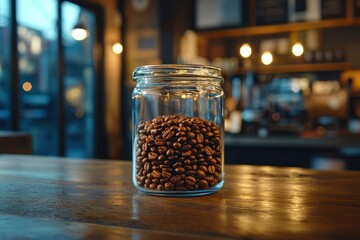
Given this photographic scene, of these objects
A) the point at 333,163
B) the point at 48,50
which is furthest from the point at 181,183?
the point at 48,50

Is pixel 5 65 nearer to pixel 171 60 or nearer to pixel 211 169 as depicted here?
pixel 171 60

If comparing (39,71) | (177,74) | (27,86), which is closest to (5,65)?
(27,86)

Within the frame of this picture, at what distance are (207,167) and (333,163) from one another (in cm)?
216

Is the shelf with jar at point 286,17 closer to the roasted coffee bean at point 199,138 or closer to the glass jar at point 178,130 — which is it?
the glass jar at point 178,130

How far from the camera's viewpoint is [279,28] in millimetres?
4723

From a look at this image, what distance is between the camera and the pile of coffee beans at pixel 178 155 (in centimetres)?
71

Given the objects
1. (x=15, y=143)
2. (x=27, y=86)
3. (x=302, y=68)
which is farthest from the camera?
(x=302, y=68)

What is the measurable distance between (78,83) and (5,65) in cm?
113

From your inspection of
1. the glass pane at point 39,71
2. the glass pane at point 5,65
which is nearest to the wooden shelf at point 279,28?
the glass pane at point 39,71

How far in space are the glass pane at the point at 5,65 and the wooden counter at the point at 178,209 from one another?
8.79ft

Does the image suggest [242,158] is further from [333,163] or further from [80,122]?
[80,122]

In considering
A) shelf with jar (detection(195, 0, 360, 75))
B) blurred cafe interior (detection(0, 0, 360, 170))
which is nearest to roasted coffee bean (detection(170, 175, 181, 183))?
blurred cafe interior (detection(0, 0, 360, 170))

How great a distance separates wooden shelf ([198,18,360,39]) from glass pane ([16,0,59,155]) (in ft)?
6.48

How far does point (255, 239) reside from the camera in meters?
0.48
